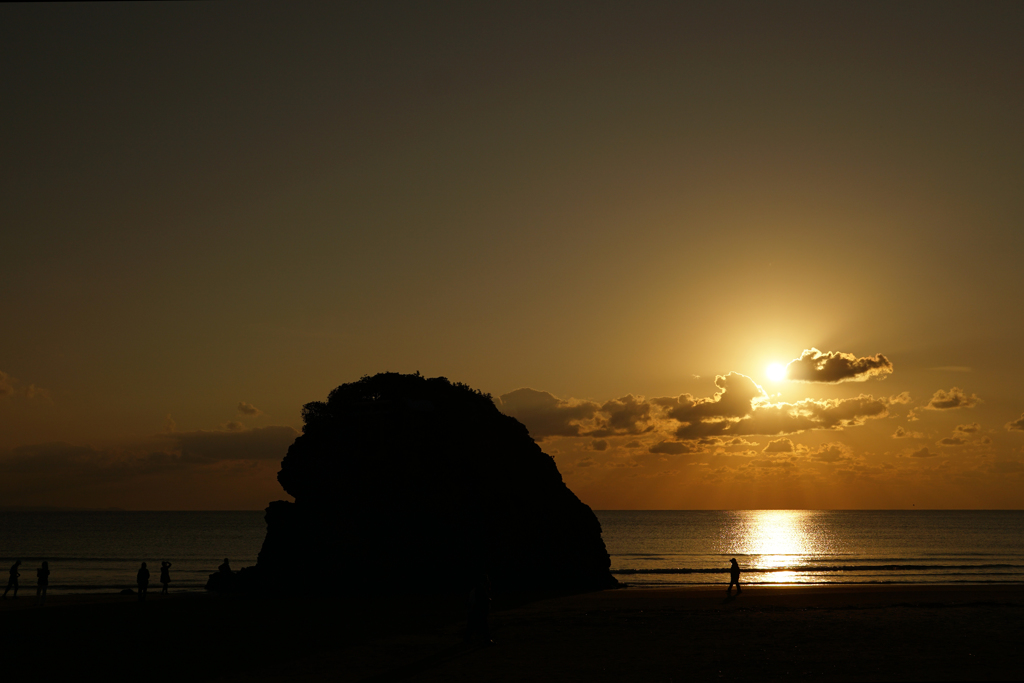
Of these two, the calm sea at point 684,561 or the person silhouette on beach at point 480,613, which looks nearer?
the person silhouette on beach at point 480,613

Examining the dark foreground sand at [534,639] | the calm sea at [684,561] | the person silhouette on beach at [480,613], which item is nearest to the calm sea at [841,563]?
the calm sea at [684,561]

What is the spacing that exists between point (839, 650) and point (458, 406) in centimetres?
2984

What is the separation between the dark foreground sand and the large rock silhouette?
502 cm

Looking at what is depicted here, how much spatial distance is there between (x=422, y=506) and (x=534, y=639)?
1948cm

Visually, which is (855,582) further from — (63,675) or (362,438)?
(63,675)

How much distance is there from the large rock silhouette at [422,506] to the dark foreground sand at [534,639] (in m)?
5.02

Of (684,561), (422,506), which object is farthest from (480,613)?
(684,561)

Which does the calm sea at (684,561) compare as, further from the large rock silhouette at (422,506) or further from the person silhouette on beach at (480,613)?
the person silhouette on beach at (480,613)

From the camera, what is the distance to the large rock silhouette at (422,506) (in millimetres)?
42531

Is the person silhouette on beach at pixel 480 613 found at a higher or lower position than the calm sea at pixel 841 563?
higher

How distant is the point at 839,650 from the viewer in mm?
21859

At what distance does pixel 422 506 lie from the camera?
43.6 m

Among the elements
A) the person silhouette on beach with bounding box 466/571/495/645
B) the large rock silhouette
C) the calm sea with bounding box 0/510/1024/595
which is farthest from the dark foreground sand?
the calm sea with bounding box 0/510/1024/595

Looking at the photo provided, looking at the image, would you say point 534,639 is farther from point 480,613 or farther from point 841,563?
point 841,563
